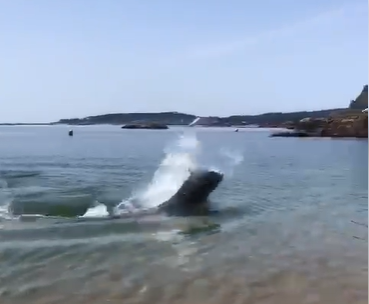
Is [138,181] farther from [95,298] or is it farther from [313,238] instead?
[95,298]

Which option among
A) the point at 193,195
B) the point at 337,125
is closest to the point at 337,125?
the point at 337,125

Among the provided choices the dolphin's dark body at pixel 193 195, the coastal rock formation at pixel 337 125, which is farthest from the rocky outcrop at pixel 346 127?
the dolphin's dark body at pixel 193 195

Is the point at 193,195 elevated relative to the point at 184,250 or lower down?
elevated

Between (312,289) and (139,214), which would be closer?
(312,289)

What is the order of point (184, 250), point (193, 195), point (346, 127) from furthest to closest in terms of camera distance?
point (346, 127) < point (193, 195) < point (184, 250)

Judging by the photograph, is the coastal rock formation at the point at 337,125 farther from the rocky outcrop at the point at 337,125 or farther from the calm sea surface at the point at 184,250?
the calm sea surface at the point at 184,250

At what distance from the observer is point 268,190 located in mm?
20328

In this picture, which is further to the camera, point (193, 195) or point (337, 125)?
point (337, 125)

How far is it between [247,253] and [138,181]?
14287 millimetres

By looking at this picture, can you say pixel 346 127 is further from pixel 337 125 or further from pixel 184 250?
pixel 184 250

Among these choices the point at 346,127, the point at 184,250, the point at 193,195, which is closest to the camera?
the point at 184,250

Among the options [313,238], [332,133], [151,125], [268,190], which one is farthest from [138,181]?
[151,125]

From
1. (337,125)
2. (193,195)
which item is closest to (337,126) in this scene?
(337,125)

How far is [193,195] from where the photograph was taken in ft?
50.3
